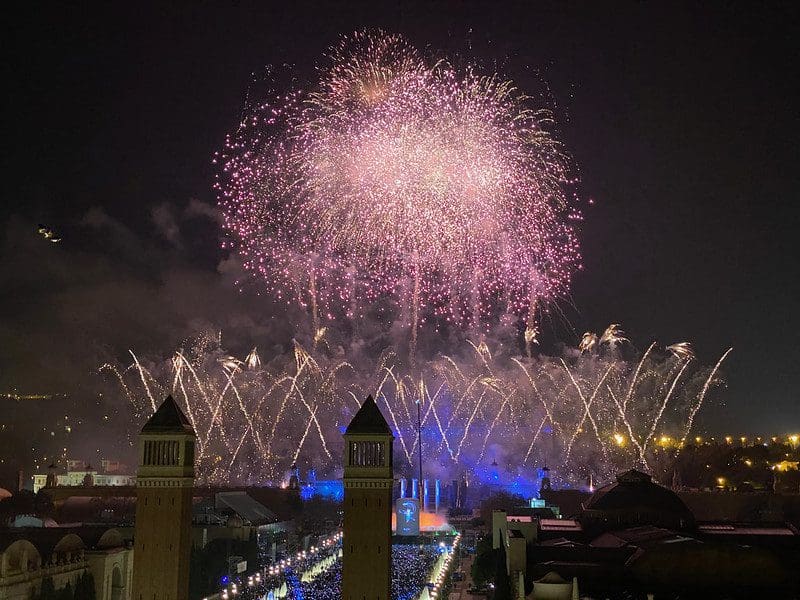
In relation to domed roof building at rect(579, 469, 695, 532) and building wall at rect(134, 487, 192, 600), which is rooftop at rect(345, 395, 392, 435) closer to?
building wall at rect(134, 487, 192, 600)

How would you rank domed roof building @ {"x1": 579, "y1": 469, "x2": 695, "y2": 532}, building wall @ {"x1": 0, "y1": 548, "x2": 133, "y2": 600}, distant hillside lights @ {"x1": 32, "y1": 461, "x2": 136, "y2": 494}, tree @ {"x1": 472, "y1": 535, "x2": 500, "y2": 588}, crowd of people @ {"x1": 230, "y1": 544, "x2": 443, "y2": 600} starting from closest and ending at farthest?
building wall @ {"x1": 0, "y1": 548, "x2": 133, "y2": 600} < crowd of people @ {"x1": 230, "y1": 544, "x2": 443, "y2": 600} < domed roof building @ {"x1": 579, "y1": 469, "x2": 695, "y2": 532} < tree @ {"x1": 472, "y1": 535, "x2": 500, "y2": 588} < distant hillside lights @ {"x1": 32, "y1": 461, "x2": 136, "y2": 494}

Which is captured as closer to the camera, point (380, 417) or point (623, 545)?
point (380, 417)

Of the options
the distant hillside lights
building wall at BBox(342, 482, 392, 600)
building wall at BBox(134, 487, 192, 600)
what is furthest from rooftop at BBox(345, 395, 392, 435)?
the distant hillside lights

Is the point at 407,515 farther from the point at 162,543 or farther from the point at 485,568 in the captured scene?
the point at 162,543

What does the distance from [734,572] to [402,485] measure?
48.6 metres

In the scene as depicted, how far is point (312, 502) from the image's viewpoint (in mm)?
71250

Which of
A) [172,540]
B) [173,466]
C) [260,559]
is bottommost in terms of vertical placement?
[260,559]

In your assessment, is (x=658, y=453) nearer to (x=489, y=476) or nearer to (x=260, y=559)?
(x=489, y=476)

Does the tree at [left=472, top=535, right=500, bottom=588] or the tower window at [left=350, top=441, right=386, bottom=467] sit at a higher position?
the tower window at [left=350, top=441, right=386, bottom=467]

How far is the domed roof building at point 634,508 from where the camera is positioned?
127 feet

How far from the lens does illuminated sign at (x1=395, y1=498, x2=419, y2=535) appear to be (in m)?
58.9

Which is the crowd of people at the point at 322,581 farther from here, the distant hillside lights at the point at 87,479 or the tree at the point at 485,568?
the distant hillside lights at the point at 87,479

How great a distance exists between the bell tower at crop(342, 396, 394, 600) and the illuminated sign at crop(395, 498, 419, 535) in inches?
1391

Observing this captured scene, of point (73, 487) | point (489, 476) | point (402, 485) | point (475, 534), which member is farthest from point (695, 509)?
point (73, 487)
